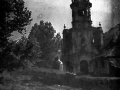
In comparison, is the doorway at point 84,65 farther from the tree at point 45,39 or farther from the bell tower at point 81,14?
the tree at point 45,39

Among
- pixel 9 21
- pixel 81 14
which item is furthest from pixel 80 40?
pixel 9 21

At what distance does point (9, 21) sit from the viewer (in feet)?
40.3

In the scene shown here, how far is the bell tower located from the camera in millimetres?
39906

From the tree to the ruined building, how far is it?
993 centimetres

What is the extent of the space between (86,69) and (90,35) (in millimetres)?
8514

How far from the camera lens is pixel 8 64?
1196cm

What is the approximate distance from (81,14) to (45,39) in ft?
53.2

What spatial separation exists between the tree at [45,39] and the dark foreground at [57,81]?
24.1m

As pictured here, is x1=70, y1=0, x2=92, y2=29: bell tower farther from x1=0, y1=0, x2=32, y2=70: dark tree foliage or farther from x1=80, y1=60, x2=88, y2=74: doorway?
x1=0, y1=0, x2=32, y2=70: dark tree foliage

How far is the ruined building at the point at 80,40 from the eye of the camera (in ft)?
124

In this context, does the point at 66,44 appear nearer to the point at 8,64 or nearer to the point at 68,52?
the point at 68,52

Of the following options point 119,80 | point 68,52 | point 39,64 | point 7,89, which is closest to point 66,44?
point 68,52

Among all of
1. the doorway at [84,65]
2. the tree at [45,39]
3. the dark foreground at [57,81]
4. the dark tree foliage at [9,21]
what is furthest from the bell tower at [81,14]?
the dark tree foliage at [9,21]

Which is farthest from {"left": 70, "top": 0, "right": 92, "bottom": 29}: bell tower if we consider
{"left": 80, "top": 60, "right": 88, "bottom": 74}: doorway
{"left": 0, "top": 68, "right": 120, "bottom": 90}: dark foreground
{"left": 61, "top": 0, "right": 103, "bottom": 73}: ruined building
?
{"left": 0, "top": 68, "right": 120, "bottom": 90}: dark foreground
